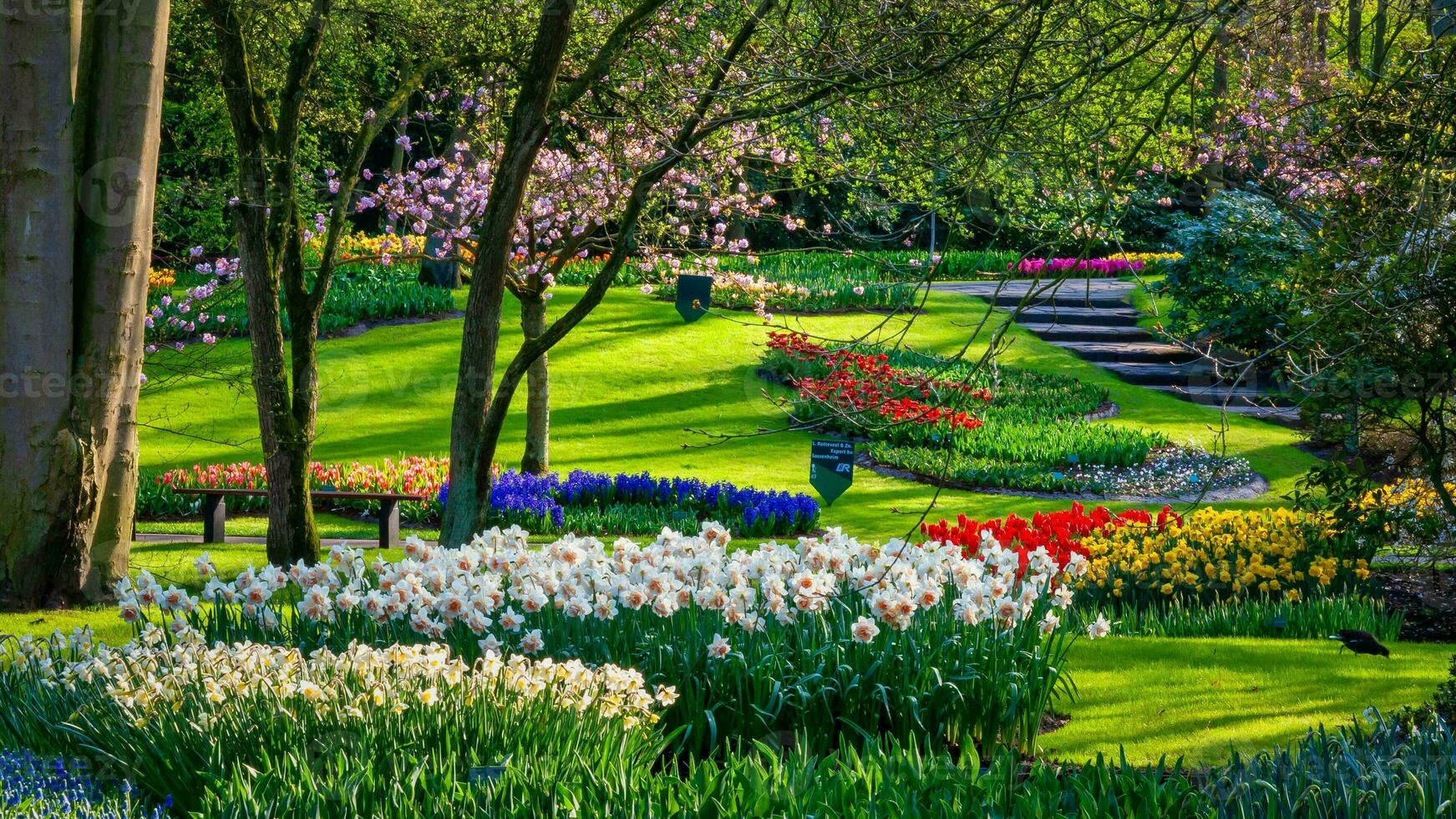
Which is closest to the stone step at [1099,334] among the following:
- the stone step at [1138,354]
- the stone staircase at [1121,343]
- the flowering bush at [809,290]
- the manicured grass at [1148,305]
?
the stone staircase at [1121,343]

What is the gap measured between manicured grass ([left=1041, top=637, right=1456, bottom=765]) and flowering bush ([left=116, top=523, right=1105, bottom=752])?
0.27 m

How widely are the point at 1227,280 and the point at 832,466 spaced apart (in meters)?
11.2

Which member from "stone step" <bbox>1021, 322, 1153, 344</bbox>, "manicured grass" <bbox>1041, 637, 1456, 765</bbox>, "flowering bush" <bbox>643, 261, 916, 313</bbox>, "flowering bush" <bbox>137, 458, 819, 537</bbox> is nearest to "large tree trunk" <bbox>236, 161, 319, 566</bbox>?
"flowering bush" <bbox>137, 458, 819, 537</bbox>

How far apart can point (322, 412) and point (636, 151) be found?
7.77 meters

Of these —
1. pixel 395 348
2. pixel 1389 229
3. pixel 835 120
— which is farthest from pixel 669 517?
pixel 395 348

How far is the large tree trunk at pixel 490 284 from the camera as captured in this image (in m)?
6.64

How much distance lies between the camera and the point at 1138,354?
65.6 feet

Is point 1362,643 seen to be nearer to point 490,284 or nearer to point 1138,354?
point 490,284

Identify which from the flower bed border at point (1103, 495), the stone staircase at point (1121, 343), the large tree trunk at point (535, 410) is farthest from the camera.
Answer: the stone staircase at point (1121, 343)

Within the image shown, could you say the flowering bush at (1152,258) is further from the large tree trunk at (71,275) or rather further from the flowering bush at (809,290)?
the large tree trunk at (71,275)

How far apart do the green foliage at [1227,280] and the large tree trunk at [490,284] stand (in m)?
11.6

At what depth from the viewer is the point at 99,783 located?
365 cm

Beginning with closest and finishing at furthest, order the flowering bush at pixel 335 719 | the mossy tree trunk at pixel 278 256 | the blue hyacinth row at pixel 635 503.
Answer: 1. the flowering bush at pixel 335 719
2. the mossy tree trunk at pixel 278 256
3. the blue hyacinth row at pixel 635 503

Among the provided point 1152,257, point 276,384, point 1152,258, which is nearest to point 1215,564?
point 276,384
